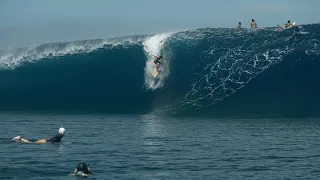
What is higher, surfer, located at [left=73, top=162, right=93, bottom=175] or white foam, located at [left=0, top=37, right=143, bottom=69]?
white foam, located at [left=0, top=37, right=143, bottom=69]

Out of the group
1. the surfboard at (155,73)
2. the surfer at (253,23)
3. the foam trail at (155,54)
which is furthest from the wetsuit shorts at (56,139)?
the surfer at (253,23)

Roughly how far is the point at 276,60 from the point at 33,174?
24.8 metres

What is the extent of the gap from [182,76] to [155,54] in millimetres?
4830

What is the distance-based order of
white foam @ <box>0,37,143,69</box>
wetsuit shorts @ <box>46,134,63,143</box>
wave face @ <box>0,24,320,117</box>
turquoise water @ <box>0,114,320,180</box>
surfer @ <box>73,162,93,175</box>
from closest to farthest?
surfer @ <box>73,162,93,175</box>, turquoise water @ <box>0,114,320,180</box>, wetsuit shorts @ <box>46,134,63,143</box>, wave face @ <box>0,24,320,117</box>, white foam @ <box>0,37,143,69</box>

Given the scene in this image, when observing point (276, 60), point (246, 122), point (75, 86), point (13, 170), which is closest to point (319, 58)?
point (276, 60)

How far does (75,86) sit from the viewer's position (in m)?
45.1

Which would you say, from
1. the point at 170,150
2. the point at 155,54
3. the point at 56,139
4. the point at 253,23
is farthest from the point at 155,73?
the point at 170,150

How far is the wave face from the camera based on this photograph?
122 ft

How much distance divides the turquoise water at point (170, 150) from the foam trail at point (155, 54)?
8585 millimetres

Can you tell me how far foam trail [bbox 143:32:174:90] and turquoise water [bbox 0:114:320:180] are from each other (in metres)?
8.58

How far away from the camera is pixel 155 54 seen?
44.4m

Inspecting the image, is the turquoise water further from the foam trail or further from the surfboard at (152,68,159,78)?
the surfboard at (152,68,159,78)

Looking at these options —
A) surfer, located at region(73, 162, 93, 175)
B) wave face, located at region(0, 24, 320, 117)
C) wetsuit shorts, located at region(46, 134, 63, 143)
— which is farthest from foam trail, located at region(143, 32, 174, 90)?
surfer, located at region(73, 162, 93, 175)

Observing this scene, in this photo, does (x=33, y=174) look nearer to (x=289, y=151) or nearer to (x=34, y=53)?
(x=289, y=151)
